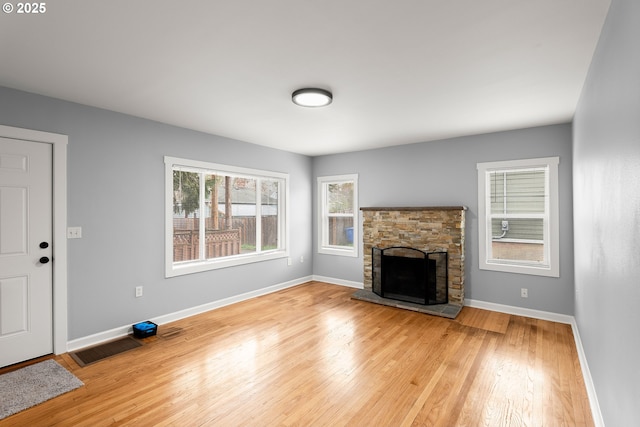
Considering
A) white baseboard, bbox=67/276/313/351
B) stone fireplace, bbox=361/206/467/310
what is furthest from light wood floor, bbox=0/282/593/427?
stone fireplace, bbox=361/206/467/310

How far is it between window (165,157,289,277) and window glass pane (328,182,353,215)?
3.17 feet

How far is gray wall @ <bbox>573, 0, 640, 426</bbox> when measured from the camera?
134 centimetres

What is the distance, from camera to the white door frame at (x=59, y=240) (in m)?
3.15

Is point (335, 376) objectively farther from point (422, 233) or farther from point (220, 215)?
point (220, 215)

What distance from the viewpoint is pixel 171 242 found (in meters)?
4.13

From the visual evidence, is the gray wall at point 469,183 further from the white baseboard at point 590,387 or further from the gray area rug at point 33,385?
the gray area rug at point 33,385

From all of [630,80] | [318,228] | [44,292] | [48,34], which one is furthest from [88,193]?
[630,80]

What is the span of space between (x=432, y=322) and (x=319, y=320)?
1.44 metres

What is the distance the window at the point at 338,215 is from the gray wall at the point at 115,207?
2333 mm

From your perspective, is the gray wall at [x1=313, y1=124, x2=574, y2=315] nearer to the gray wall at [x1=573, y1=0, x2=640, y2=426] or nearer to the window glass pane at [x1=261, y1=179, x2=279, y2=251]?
the window glass pane at [x1=261, y1=179, x2=279, y2=251]

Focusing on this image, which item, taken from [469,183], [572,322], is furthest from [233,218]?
[572,322]

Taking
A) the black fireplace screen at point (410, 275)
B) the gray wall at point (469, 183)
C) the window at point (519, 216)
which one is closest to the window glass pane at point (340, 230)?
the gray wall at point (469, 183)

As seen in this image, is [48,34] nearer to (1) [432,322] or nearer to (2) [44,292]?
(2) [44,292]

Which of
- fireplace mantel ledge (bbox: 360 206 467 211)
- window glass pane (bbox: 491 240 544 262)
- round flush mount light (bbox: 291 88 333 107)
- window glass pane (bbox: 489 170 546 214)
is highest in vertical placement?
round flush mount light (bbox: 291 88 333 107)
